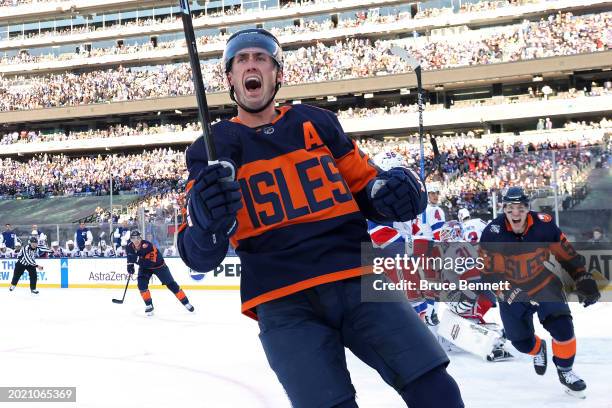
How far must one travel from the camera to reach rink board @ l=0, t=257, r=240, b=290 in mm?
15945

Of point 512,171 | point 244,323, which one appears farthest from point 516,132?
point 244,323

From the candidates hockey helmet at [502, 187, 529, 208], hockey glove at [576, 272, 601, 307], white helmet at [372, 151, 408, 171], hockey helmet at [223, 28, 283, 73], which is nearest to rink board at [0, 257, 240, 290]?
white helmet at [372, 151, 408, 171]

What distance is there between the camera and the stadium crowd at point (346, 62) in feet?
106

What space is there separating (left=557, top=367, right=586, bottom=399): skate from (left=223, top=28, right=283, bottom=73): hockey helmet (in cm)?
381

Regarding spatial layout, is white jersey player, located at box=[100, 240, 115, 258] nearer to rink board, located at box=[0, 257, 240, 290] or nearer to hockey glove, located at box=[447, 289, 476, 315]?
rink board, located at box=[0, 257, 240, 290]

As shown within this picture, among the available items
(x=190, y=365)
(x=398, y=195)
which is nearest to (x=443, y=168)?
(x=190, y=365)

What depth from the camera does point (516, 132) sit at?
1298 inches

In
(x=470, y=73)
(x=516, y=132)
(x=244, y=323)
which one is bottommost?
(x=244, y=323)

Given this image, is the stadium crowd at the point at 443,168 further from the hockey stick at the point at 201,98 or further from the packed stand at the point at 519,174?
the hockey stick at the point at 201,98

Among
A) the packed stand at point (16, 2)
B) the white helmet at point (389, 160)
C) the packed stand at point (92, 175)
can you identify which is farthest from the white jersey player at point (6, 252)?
the packed stand at point (16, 2)

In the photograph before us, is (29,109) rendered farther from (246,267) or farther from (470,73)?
(246,267)

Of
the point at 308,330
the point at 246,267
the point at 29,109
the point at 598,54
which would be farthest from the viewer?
the point at 29,109

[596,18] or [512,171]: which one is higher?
[596,18]

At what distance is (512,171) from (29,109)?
121ft
